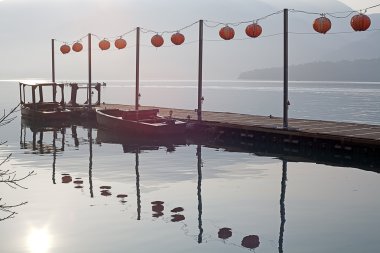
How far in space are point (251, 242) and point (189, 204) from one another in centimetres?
431

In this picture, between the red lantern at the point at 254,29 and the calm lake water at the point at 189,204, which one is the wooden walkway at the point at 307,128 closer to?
the calm lake water at the point at 189,204

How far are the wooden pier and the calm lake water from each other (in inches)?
56.1

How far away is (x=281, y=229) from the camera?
14805mm

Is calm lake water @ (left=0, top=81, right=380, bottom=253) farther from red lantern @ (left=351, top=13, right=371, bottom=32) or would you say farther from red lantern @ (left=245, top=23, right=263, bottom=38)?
red lantern @ (left=245, top=23, right=263, bottom=38)

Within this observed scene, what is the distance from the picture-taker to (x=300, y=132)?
90.6 ft

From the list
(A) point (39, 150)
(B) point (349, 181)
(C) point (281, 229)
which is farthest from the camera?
(A) point (39, 150)

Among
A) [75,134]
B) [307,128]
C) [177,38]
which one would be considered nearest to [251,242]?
[307,128]

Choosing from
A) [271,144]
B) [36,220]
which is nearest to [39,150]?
[271,144]

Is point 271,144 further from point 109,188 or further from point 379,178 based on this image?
point 109,188

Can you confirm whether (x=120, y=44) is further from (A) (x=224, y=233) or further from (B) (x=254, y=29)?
(A) (x=224, y=233)

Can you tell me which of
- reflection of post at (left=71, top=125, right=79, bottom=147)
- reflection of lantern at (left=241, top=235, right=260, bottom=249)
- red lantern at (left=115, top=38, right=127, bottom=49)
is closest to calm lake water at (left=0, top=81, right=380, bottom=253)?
reflection of lantern at (left=241, top=235, right=260, bottom=249)

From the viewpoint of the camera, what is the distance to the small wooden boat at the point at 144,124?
3256 centimetres

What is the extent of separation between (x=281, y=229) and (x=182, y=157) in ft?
45.2

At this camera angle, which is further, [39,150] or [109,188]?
[39,150]
